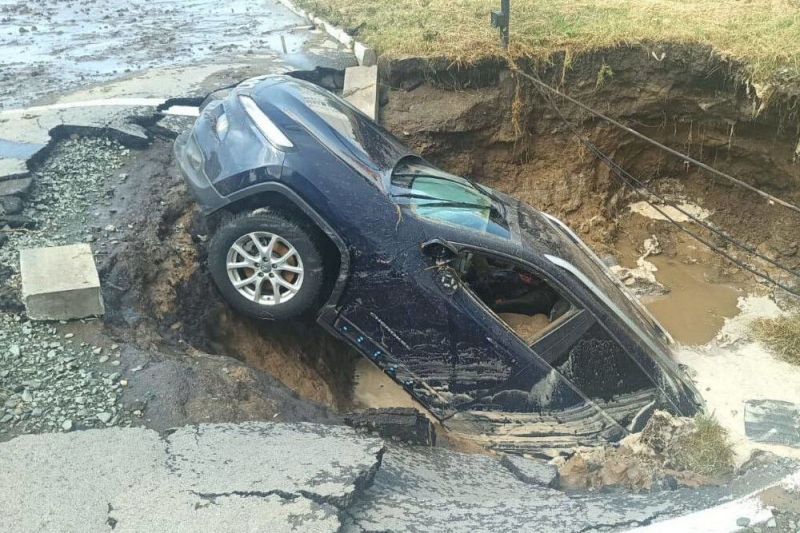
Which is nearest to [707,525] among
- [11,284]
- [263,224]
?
[263,224]

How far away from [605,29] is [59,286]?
689cm

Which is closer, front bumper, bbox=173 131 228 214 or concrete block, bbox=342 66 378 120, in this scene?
front bumper, bbox=173 131 228 214

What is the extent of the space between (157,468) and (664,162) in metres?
7.96

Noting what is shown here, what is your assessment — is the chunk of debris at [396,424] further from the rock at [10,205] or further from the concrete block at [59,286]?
the rock at [10,205]

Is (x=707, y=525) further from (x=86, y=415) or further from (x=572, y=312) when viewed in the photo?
(x=86, y=415)

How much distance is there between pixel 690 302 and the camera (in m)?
8.08

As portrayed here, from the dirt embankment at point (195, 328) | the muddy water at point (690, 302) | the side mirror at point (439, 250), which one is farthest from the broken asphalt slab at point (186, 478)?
the muddy water at point (690, 302)

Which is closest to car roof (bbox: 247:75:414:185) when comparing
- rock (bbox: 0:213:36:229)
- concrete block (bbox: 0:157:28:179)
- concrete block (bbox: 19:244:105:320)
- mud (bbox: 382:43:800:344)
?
concrete block (bbox: 19:244:105:320)

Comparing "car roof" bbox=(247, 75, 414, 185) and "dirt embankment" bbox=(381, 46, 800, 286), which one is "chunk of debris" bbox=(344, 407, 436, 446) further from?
"dirt embankment" bbox=(381, 46, 800, 286)

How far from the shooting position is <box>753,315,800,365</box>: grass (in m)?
6.93

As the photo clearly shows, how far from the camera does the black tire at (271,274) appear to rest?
A: 4.91 m

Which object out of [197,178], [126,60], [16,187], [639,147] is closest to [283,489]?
[197,178]

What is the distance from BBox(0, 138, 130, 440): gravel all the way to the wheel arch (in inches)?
50.9

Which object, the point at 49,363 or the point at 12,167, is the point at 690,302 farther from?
the point at 12,167
